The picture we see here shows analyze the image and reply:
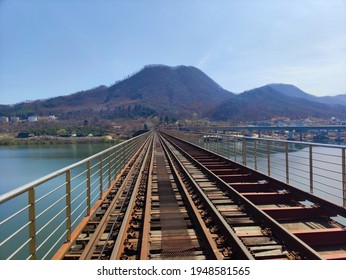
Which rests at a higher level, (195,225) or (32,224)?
(32,224)

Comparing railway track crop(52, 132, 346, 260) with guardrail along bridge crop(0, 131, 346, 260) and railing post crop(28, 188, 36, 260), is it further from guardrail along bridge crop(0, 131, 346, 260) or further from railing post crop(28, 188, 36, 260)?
railing post crop(28, 188, 36, 260)

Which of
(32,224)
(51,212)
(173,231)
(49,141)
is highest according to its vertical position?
(32,224)

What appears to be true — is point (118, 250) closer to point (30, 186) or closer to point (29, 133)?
point (30, 186)

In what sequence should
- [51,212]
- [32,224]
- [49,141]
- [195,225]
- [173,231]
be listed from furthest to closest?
[49,141] < [51,212] < [195,225] < [173,231] < [32,224]

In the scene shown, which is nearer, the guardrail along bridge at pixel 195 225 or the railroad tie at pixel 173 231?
the guardrail along bridge at pixel 195 225

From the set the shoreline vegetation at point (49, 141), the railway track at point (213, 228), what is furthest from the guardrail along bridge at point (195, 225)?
the shoreline vegetation at point (49, 141)

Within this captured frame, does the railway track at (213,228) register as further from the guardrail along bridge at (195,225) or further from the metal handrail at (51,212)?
the metal handrail at (51,212)

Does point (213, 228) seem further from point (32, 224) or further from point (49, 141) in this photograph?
point (49, 141)

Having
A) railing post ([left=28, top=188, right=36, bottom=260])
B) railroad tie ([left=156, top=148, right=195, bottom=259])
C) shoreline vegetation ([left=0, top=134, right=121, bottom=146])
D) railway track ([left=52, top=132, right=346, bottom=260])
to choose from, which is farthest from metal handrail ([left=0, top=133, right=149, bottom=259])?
shoreline vegetation ([left=0, top=134, right=121, bottom=146])

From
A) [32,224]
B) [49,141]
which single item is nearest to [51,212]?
[32,224]

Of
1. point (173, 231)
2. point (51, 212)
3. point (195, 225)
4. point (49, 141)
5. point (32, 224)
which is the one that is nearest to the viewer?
point (32, 224)

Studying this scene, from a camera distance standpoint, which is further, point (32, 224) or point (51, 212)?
point (51, 212)
